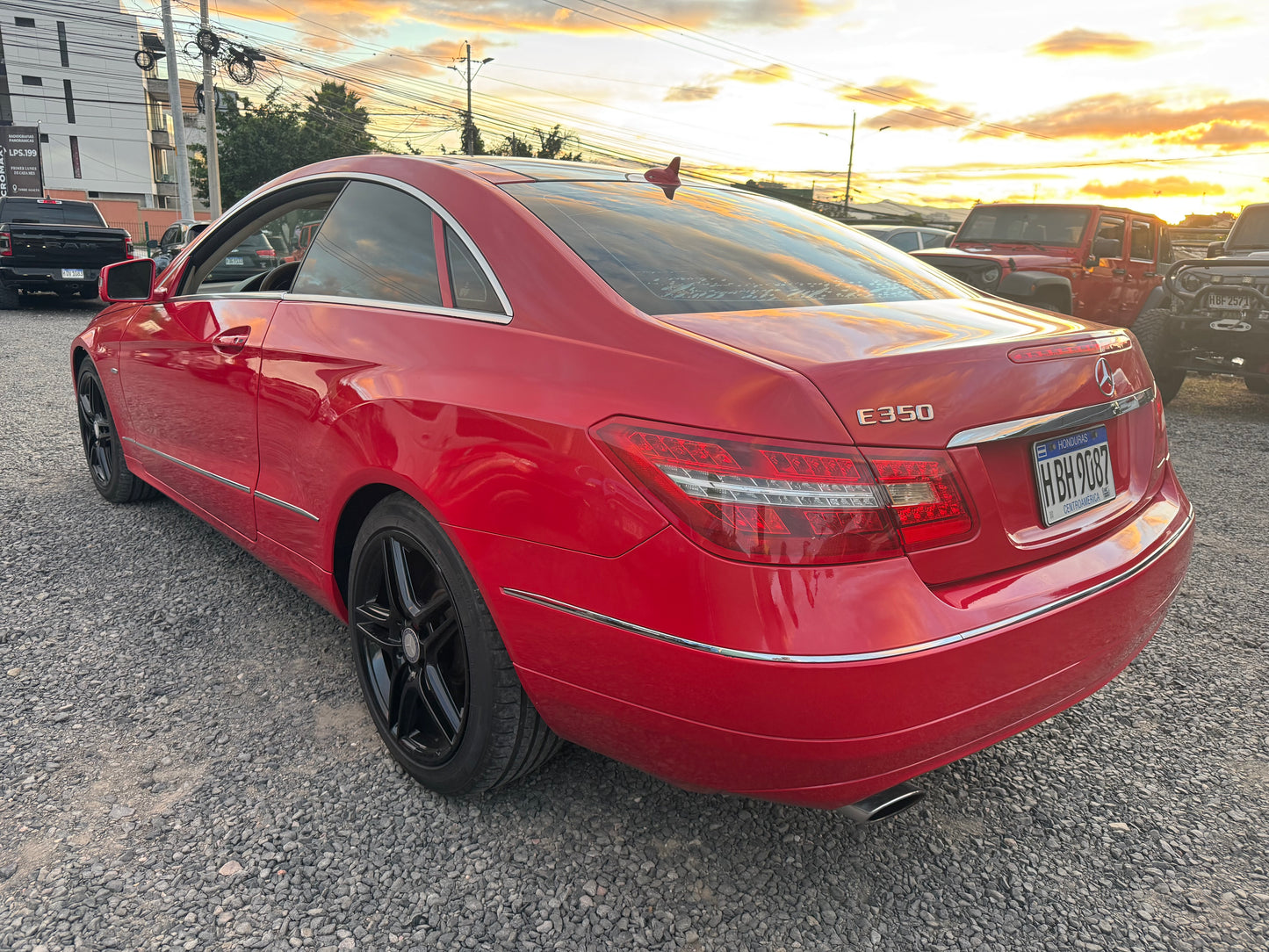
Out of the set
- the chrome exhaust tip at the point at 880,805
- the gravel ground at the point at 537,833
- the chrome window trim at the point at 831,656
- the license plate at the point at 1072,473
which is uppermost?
the license plate at the point at 1072,473

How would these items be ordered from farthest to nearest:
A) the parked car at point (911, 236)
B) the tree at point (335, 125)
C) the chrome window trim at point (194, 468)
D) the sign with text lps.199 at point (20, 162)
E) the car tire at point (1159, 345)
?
the tree at point (335, 125)
the sign with text lps.199 at point (20, 162)
the parked car at point (911, 236)
the car tire at point (1159, 345)
the chrome window trim at point (194, 468)

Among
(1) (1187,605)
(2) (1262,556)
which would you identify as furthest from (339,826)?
(2) (1262,556)

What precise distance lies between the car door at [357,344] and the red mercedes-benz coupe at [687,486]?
0.04 ft

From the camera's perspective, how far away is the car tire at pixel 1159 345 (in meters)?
8.34

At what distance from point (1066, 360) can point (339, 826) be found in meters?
2.01

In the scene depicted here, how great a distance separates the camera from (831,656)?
1.53 m

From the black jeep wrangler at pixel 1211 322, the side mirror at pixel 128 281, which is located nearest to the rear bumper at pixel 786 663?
the side mirror at pixel 128 281

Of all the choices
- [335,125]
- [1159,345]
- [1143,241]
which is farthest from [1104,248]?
[335,125]

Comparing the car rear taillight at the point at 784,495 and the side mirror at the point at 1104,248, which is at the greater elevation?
the side mirror at the point at 1104,248

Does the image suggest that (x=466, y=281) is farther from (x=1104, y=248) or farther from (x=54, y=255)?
(x=54, y=255)

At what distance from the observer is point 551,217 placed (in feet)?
7.21

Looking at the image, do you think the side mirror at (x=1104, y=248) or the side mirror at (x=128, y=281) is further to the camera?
the side mirror at (x=1104, y=248)

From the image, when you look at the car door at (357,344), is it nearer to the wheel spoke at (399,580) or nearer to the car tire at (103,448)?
the wheel spoke at (399,580)

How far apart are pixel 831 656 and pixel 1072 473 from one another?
0.82 meters
